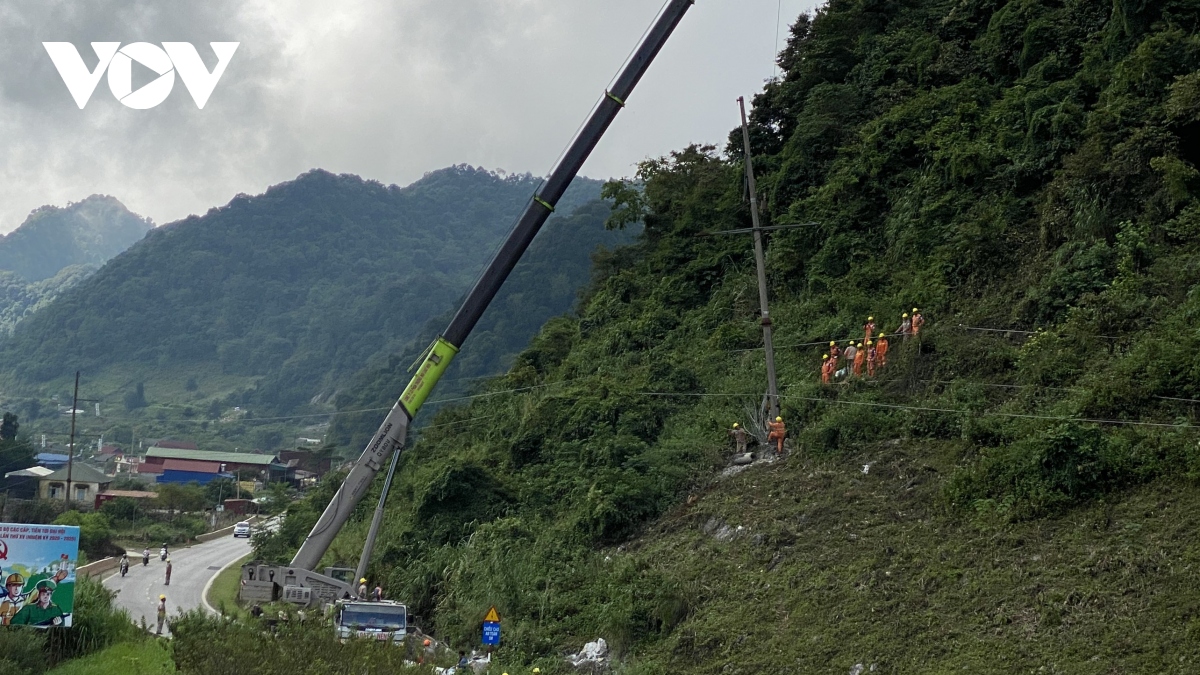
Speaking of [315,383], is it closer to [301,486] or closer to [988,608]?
[301,486]

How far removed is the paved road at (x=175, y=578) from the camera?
35156 mm

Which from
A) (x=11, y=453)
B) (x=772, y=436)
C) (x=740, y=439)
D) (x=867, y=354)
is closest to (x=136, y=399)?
(x=11, y=453)

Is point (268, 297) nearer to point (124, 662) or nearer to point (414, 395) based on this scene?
point (414, 395)

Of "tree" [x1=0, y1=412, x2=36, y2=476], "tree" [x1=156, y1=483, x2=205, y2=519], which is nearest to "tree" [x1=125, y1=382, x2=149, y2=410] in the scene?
"tree" [x1=0, y1=412, x2=36, y2=476]

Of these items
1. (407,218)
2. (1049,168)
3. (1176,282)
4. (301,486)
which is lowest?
(301,486)

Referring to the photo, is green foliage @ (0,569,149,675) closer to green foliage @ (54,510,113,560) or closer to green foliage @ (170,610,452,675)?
green foliage @ (170,610,452,675)

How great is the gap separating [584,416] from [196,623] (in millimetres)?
15061

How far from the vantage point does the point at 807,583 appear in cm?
1775

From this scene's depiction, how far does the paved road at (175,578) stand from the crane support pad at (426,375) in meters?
9.83

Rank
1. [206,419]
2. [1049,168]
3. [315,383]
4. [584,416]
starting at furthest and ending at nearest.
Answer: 1. [315,383]
2. [206,419]
3. [584,416]
4. [1049,168]

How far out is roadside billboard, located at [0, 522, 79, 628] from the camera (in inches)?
619

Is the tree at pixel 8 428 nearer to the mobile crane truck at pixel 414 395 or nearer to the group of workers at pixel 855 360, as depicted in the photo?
the mobile crane truck at pixel 414 395

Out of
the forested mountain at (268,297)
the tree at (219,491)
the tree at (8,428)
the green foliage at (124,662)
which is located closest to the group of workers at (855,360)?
the green foliage at (124,662)

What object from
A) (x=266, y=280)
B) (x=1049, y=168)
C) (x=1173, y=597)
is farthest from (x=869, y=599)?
(x=266, y=280)
